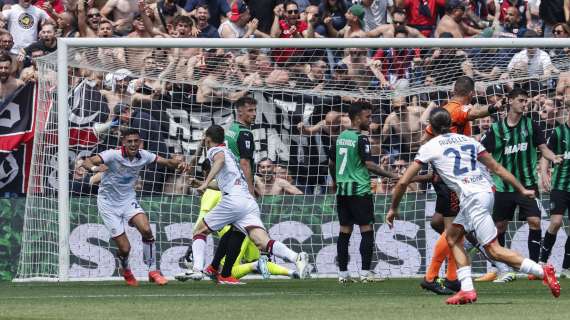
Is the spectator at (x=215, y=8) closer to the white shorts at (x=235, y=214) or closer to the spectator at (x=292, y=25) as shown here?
the spectator at (x=292, y=25)

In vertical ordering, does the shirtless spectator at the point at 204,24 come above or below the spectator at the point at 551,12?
below

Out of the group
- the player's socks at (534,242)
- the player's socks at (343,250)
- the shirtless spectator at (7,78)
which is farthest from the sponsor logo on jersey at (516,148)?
the shirtless spectator at (7,78)

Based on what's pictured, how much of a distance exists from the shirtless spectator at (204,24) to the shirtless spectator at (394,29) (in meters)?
2.48

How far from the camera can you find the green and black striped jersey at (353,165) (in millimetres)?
16266

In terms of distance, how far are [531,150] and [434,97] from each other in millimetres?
2217

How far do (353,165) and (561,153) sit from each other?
8.91 feet

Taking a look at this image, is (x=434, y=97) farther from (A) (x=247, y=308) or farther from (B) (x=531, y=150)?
(A) (x=247, y=308)

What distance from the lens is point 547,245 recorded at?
16.7m

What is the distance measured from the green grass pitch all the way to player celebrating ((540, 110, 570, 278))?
78 cm

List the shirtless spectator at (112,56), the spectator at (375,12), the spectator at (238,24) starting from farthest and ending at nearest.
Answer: the spectator at (375,12), the spectator at (238,24), the shirtless spectator at (112,56)

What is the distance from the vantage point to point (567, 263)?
16844 millimetres

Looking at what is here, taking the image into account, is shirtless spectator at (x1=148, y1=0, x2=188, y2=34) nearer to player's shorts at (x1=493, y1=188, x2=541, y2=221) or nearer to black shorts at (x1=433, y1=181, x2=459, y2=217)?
player's shorts at (x1=493, y1=188, x2=541, y2=221)

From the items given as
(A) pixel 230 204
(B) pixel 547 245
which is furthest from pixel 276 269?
(B) pixel 547 245

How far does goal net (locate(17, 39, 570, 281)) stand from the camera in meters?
17.5
